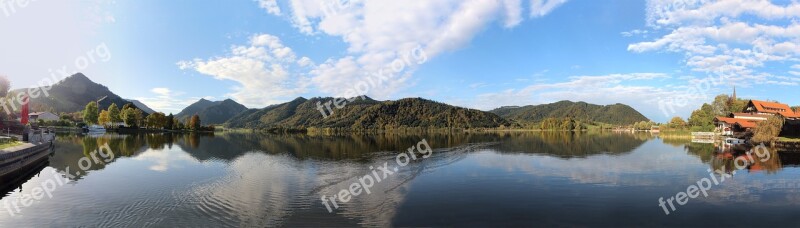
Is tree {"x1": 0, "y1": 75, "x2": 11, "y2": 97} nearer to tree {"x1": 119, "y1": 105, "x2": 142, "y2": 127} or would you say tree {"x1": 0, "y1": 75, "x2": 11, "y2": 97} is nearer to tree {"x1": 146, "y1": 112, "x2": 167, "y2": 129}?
tree {"x1": 119, "y1": 105, "x2": 142, "y2": 127}

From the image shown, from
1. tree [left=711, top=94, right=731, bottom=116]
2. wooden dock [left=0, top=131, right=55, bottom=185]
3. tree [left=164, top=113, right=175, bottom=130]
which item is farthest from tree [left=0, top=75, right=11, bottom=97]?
tree [left=711, top=94, right=731, bottom=116]

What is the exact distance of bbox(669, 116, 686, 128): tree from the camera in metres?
150

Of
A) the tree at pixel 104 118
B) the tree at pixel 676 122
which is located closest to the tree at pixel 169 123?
the tree at pixel 104 118

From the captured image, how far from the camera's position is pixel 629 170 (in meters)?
34.0

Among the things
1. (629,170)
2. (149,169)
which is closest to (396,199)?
(629,170)

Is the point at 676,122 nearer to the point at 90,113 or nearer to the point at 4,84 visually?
the point at 4,84

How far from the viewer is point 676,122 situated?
509 ft

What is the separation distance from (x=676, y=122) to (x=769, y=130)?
9840 centimetres

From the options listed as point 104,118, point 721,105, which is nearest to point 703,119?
point 721,105

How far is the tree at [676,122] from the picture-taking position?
491ft

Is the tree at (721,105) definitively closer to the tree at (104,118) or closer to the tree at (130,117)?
the tree at (130,117)

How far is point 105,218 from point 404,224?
14.1 m

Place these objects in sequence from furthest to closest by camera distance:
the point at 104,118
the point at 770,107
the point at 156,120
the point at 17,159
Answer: the point at 156,120 < the point at 104,118 < the point at 770,107 < the point at 17,159

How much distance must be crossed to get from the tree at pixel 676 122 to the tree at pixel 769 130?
87999 millimetres
